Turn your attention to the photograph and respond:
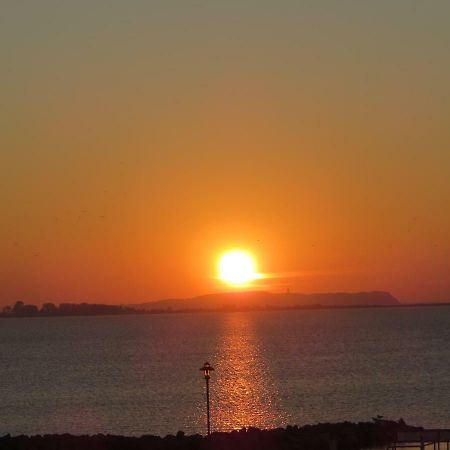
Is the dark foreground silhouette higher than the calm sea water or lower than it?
lower

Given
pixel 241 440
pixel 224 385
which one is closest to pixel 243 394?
pixel 224 385

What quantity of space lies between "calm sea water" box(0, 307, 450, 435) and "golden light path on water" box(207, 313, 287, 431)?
0.23 ft

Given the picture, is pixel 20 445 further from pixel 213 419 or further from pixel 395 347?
pixel 395 347

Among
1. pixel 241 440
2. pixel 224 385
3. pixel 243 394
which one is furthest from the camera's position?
pixel 224 385

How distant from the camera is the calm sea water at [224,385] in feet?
179

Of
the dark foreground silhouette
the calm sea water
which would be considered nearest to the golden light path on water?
the calm sea water

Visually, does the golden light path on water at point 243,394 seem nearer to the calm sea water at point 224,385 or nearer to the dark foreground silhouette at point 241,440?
the calm sea water at point 224,385

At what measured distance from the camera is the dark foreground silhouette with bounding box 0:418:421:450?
36219 millimetres

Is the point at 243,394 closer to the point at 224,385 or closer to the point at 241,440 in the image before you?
the point at 224,385

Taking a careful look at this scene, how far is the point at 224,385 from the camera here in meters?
74.8

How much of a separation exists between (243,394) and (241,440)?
30204mm

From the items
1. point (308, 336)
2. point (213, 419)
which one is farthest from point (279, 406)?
point (308, 336)

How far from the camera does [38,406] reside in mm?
64938

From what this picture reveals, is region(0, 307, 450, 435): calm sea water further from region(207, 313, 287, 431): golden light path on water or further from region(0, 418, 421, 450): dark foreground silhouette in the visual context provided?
region(0, 418, 421, 450): dark foreground silhouette
